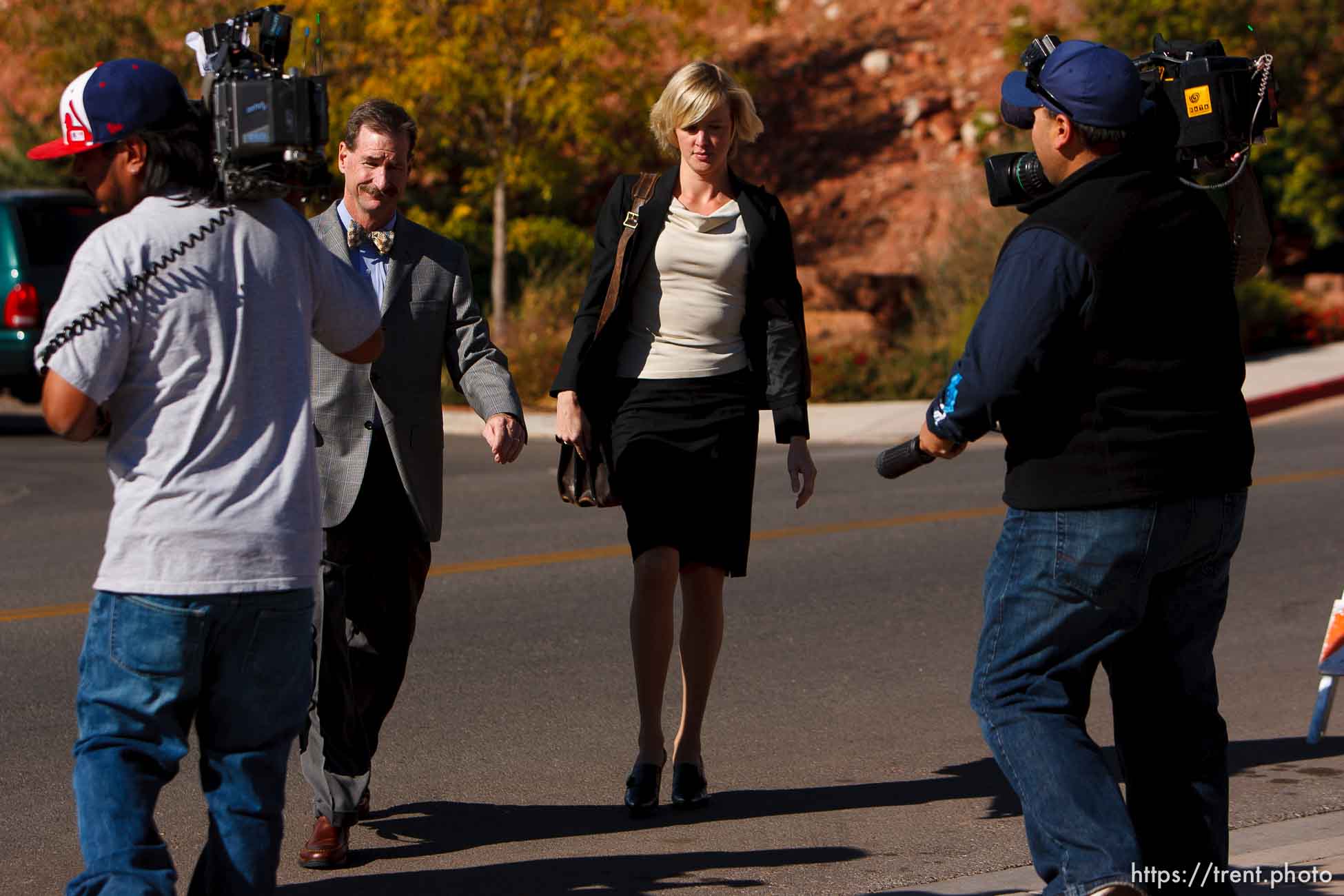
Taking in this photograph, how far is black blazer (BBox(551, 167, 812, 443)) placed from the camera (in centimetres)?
516

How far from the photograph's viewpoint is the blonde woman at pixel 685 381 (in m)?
5.14

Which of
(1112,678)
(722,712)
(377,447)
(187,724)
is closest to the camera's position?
(187,724)

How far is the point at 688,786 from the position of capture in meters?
5.14

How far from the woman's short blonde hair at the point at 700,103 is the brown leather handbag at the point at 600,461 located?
173 mm

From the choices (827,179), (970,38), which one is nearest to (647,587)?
(827,179)

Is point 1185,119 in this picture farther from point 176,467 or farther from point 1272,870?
point 176,467

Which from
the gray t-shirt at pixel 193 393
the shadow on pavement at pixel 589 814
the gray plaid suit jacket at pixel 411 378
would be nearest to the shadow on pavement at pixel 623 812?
the shadow on pavement at pixel 589 814

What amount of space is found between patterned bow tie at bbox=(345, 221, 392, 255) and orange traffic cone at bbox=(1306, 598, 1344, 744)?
2.84 metres

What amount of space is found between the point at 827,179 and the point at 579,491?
23.4m

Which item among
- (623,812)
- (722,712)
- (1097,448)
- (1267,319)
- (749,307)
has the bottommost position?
(1267,319)

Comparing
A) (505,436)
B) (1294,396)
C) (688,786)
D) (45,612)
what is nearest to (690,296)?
(505,436)

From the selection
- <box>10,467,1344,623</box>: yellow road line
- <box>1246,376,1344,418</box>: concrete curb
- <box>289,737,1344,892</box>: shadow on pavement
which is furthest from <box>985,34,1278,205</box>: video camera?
<box>1246,376,1344,418</box>: concrete curb

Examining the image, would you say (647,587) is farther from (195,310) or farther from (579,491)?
(195,310)

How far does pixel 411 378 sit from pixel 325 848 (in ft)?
4.10
